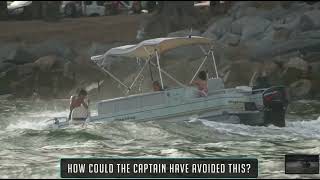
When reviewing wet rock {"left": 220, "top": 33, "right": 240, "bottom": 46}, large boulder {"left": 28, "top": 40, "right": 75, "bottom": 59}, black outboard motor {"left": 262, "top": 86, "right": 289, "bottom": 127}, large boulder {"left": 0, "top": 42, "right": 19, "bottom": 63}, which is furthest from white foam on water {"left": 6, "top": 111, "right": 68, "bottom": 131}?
wet rock {"left": 220, "top": 33, "right": 240, "bottom": 46}

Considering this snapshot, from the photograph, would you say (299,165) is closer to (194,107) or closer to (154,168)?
(154,168)

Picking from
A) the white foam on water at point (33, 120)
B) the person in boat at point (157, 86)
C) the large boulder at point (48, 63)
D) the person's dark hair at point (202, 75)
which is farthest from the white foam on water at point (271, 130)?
the large boulder at point (48, 63)

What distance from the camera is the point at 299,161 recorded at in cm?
1468

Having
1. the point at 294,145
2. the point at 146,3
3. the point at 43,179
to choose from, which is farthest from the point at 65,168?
the point at 146,3

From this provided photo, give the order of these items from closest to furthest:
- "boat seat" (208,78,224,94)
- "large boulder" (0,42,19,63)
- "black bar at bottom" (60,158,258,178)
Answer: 1. "black bar at bottom" (60,158,258,178)
2. "boat seat" (208,78,224,94)
3. "large boulder" (0,42,19,63)

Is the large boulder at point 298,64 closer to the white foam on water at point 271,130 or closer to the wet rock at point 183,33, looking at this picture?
the wet rock at point 183,33

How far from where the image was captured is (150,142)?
18672 millimetres

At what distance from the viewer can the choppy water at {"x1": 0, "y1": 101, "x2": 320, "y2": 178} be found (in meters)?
16.1

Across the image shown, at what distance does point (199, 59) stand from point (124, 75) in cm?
423

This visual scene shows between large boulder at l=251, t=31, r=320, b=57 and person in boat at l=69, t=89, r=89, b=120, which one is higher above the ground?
person in boat at l=69, t=89, r=89, b=120

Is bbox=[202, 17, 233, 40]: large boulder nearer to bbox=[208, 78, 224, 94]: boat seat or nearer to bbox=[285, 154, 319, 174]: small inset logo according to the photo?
bbox=[208, 78, 224, 94]: boat seat

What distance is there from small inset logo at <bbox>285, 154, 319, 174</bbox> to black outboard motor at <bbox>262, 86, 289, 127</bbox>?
5725 millimetres

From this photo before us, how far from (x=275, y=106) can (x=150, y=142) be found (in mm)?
4089

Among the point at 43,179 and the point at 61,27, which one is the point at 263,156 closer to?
the point at 43,179
